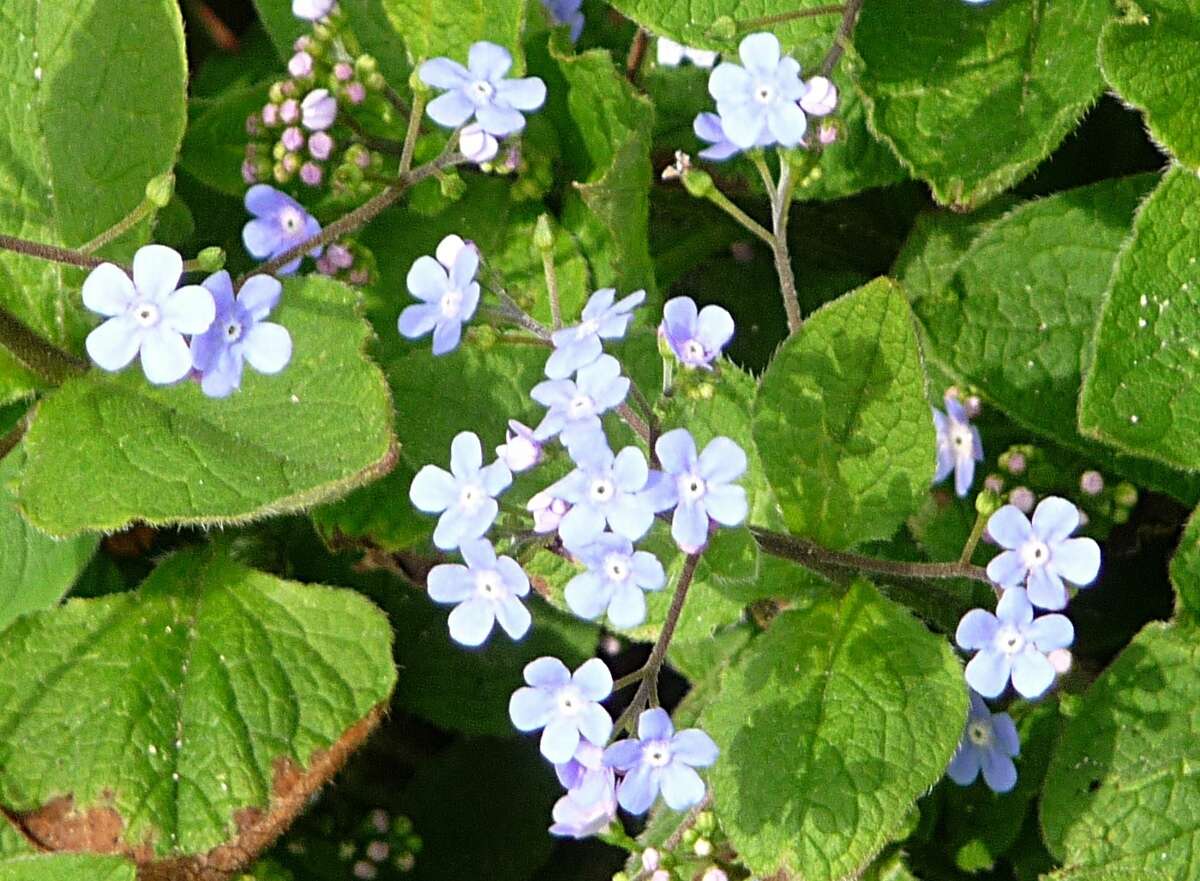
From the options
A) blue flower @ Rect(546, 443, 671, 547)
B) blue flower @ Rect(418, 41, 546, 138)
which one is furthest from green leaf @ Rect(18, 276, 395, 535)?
blue flower @ Rect(546, 443, 671, 547)

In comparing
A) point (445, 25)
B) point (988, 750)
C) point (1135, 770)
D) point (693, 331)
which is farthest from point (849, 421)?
point (445, 25)

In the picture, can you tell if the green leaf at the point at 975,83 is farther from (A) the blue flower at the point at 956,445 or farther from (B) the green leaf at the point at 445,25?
(B) the green leaf at the point at 445,25

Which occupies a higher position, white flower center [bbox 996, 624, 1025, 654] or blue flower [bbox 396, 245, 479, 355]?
blue flower [bbox 396, 245, 479, 355]

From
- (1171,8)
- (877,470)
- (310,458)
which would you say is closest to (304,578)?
(310,458)

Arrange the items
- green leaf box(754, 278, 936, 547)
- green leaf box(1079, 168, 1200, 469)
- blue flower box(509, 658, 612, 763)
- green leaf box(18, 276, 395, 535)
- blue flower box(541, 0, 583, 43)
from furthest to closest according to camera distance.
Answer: blue flower box(541, 0, 583, 43) < green leaf box(1079, 168, 1200, 469) < green leaf box(18, 276, 395, 535) < green leaf box(754, 278, 936, 547) < blue flower box(509, 658, 612, 763)

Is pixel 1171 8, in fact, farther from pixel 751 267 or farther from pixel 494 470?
pixel 494 470

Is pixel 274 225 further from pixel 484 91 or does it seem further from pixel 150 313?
pixel 150 313

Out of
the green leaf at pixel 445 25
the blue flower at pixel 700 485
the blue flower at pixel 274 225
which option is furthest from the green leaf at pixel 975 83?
the blue flower at pixel 274 225

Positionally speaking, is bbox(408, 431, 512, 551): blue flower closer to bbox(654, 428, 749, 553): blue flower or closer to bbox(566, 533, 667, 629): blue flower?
bbox(566, 533, 667, 629): blue flower
